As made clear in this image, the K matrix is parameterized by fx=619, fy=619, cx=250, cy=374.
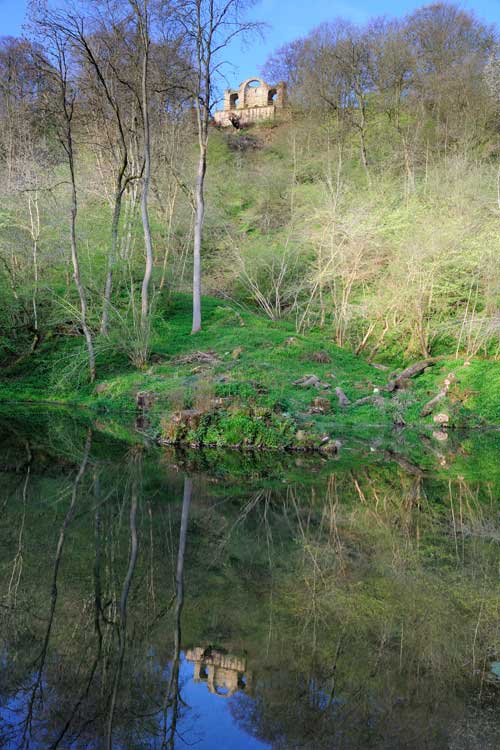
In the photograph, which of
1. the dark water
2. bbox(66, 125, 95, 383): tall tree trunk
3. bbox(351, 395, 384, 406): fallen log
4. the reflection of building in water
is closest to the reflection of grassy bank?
bbox(351, 395, 384, 406): fallen log

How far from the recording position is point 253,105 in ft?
155

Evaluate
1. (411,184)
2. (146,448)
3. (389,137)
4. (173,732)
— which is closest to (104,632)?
(173,732)

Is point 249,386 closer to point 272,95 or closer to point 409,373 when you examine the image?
point 409,373

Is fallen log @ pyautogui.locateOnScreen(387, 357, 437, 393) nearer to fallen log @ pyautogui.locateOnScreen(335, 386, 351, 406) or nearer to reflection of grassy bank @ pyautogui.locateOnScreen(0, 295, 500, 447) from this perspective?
reflection of grassy bank @ pyautogui.locateOnScreen(0, 295, 500, 447)

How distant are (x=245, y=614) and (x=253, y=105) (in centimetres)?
4806

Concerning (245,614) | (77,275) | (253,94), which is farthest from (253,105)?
(245,614)

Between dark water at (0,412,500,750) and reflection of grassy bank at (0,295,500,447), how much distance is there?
3.62 metres

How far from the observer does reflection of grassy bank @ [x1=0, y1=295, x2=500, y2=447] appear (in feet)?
41.0

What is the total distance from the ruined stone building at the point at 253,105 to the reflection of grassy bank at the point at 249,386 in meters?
29.5

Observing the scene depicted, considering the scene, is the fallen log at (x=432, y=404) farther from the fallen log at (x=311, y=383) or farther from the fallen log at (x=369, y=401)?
the fallen log at (x=311, y=383)

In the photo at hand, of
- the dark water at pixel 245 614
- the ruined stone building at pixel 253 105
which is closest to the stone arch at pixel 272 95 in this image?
the ruined stone building at pixel 253 105

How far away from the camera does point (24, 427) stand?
13148 mm

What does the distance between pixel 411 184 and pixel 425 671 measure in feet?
74.2

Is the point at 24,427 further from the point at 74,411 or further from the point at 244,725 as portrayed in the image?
the point at 244,725
